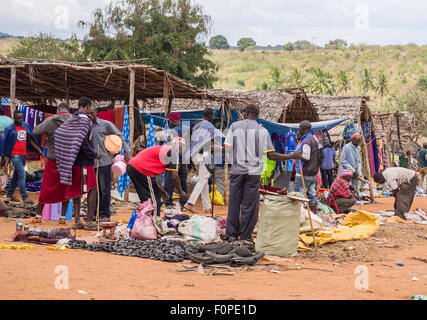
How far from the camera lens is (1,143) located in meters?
9.12

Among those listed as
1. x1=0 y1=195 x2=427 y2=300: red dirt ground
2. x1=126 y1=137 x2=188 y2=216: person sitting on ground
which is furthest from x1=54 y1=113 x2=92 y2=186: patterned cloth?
x1=0 y1=195 x2=427 y2=300: red dirt ground

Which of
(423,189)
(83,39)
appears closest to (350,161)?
(423,189)

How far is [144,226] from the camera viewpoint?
20.3ft

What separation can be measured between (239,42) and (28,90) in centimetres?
8505

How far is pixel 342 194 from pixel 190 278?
6.11 metres

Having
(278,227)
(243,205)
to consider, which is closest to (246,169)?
(243,205)

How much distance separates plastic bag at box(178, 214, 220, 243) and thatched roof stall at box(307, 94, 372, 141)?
30.8 ft

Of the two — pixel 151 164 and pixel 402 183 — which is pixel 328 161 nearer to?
pixel 402 183

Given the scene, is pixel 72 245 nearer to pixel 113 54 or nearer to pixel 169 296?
pixel 169 296

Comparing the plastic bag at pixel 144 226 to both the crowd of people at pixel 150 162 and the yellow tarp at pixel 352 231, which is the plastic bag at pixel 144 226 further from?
the yellow tarp at pixel 352 231

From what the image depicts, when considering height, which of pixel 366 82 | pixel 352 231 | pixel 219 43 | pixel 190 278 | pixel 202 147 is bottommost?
pixel 352 231

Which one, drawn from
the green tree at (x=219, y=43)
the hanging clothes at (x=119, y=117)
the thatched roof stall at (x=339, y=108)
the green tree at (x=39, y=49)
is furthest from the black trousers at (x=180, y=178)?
the green tree at (x=219, y=43)

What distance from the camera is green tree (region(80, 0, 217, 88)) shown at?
2253 cm

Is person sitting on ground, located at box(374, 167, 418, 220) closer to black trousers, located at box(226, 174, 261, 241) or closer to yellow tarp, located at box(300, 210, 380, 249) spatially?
yellow tarp, located at box(300, 210, 380, 249)
